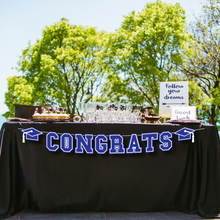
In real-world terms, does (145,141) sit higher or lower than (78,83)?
lower

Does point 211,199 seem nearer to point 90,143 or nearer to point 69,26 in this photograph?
point 90,143

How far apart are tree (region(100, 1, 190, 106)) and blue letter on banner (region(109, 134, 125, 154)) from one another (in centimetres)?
1454

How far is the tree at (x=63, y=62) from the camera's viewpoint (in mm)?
21453

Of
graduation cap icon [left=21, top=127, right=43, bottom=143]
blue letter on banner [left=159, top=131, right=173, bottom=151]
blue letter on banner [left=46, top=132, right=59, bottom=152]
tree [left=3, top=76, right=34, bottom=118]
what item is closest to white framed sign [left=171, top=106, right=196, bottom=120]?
blue letter on banner [left=159, top=131, right=173, bottom=151]

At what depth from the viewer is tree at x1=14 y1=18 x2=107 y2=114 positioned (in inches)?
845

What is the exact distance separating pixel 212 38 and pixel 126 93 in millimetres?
7852

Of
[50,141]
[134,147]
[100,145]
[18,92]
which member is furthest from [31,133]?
[18,92]

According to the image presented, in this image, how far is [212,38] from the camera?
1836cm

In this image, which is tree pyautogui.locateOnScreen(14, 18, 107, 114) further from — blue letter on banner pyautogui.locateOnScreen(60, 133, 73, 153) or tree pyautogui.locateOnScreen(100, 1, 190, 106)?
blue letter on banner pyautogui.locateOnScreen(60, 133, 73, 153)

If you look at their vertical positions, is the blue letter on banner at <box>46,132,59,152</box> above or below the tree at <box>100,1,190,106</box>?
below

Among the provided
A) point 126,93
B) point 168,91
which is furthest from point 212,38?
point 168,91

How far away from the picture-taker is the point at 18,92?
20.6m

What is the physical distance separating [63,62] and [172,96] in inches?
721

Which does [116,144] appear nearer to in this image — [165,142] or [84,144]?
[84,144]
